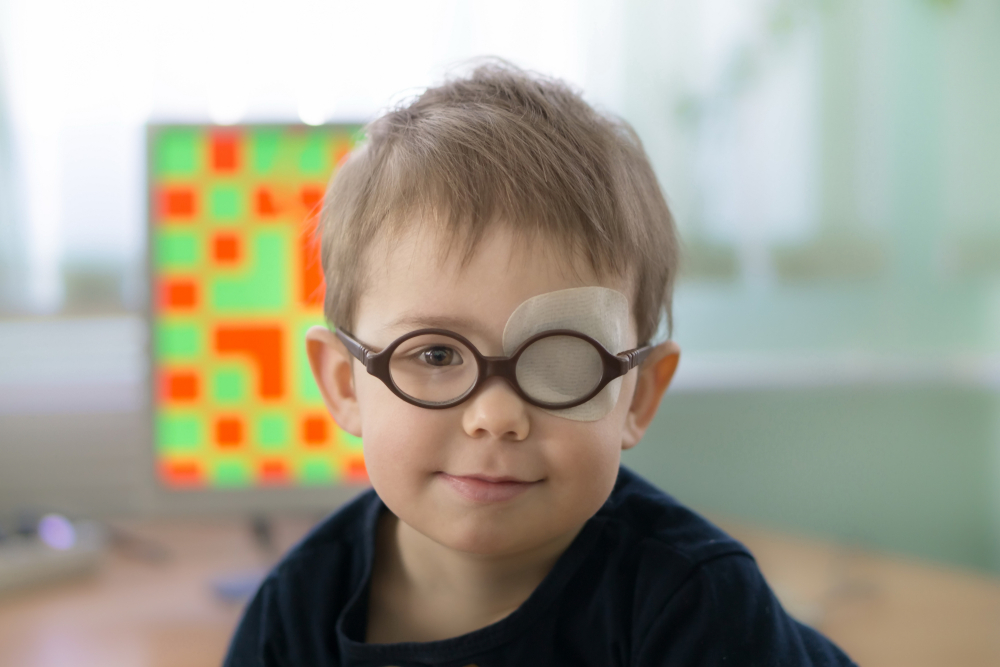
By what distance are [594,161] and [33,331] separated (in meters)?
1.21

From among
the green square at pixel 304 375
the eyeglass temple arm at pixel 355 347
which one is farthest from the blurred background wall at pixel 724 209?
the eyeglass temple arm at pixel 355 347

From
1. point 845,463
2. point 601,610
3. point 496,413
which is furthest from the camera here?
point 845,463

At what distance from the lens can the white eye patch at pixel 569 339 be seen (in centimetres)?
58

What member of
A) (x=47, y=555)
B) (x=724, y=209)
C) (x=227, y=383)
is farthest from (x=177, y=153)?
(x=724, y=209)

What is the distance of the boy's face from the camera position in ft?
1.91

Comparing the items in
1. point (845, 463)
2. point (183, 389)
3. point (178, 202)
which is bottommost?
point (845, 463)

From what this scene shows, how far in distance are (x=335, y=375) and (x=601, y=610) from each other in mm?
288

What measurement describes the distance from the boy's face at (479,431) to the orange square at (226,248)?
54 cm

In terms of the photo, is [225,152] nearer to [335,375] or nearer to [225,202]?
[225,202]

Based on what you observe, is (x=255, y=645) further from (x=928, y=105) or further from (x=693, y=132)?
(x=928, y=105)

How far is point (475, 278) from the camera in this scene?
582 millimetres

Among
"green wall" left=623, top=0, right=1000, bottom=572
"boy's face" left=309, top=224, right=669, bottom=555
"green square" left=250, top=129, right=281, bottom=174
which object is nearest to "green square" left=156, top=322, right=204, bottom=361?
"green square" left=250, top=129, right=281, bottom=174

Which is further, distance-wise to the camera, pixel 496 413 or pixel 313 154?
pixel 313 154

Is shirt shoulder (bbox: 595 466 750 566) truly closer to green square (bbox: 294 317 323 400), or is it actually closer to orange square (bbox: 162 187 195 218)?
green square (bbox: 294 317 323 400)
